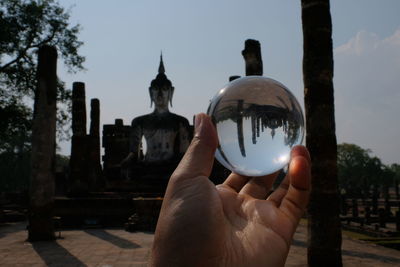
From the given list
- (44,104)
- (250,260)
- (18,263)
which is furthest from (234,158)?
(44,104)

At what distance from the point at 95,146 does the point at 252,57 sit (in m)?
15.1

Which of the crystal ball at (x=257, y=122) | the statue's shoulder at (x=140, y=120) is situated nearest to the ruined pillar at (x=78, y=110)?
the statue's shoulder at (x=140, y=120)

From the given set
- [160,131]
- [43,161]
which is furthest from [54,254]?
[160,131]

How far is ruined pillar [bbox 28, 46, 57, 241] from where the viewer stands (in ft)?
31.1

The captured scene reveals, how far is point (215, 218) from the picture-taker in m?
2.03

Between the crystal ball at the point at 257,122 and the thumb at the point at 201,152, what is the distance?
0.28 metres

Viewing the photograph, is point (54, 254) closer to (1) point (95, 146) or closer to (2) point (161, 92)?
(2) point (161, 92)

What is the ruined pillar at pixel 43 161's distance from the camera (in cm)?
948

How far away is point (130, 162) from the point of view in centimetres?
1909

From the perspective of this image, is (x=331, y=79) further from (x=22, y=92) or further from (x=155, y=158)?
(x=22, y=92)

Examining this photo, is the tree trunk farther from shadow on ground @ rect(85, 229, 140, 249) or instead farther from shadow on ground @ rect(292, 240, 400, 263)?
shadow on ground @ rect(85, 229, 140, 249)

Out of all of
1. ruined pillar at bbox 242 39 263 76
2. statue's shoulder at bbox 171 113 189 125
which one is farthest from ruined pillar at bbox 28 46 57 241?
statue's shoulder at bbox 171 113 189 125

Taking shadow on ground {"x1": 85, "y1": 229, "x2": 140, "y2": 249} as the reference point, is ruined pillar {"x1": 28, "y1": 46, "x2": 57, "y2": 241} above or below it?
above

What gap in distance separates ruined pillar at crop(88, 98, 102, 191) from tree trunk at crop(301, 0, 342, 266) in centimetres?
1833
